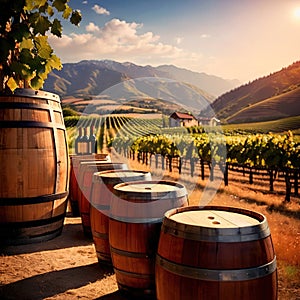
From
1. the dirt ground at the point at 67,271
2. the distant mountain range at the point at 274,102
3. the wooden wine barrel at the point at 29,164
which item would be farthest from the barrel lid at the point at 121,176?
the distant mountain range at the point at 274,102

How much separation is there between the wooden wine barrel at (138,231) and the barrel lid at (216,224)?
0.31 m

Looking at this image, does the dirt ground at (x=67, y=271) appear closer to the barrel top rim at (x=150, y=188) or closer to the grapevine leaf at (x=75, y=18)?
the barrel top rim at (x=150, y=188)

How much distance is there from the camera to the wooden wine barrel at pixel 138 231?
3023mm

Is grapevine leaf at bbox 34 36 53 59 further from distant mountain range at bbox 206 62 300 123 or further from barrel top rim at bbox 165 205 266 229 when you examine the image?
distant mountain range at bbox 206 62 300 123

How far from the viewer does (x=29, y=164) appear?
4.45 metres

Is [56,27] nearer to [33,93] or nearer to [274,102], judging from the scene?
[33,93]

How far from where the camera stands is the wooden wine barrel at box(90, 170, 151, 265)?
13.0 ft

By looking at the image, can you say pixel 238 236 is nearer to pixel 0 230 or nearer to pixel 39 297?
pixel 39 297

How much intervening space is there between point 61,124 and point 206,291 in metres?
3.22

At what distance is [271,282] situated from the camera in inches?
91.8

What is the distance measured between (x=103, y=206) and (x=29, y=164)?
112 centimetres

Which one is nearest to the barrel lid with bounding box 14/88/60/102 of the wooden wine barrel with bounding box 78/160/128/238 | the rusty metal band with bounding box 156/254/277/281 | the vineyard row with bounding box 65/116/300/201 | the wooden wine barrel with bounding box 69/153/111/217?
the wooden wine barrel with bounding box 78/160/128/238

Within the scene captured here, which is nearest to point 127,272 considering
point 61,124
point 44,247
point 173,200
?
point 173,200

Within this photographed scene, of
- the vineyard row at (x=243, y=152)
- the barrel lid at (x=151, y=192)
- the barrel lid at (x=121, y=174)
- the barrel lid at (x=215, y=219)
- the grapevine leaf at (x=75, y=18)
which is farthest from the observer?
the vineyard row at (x=243, y=152)
